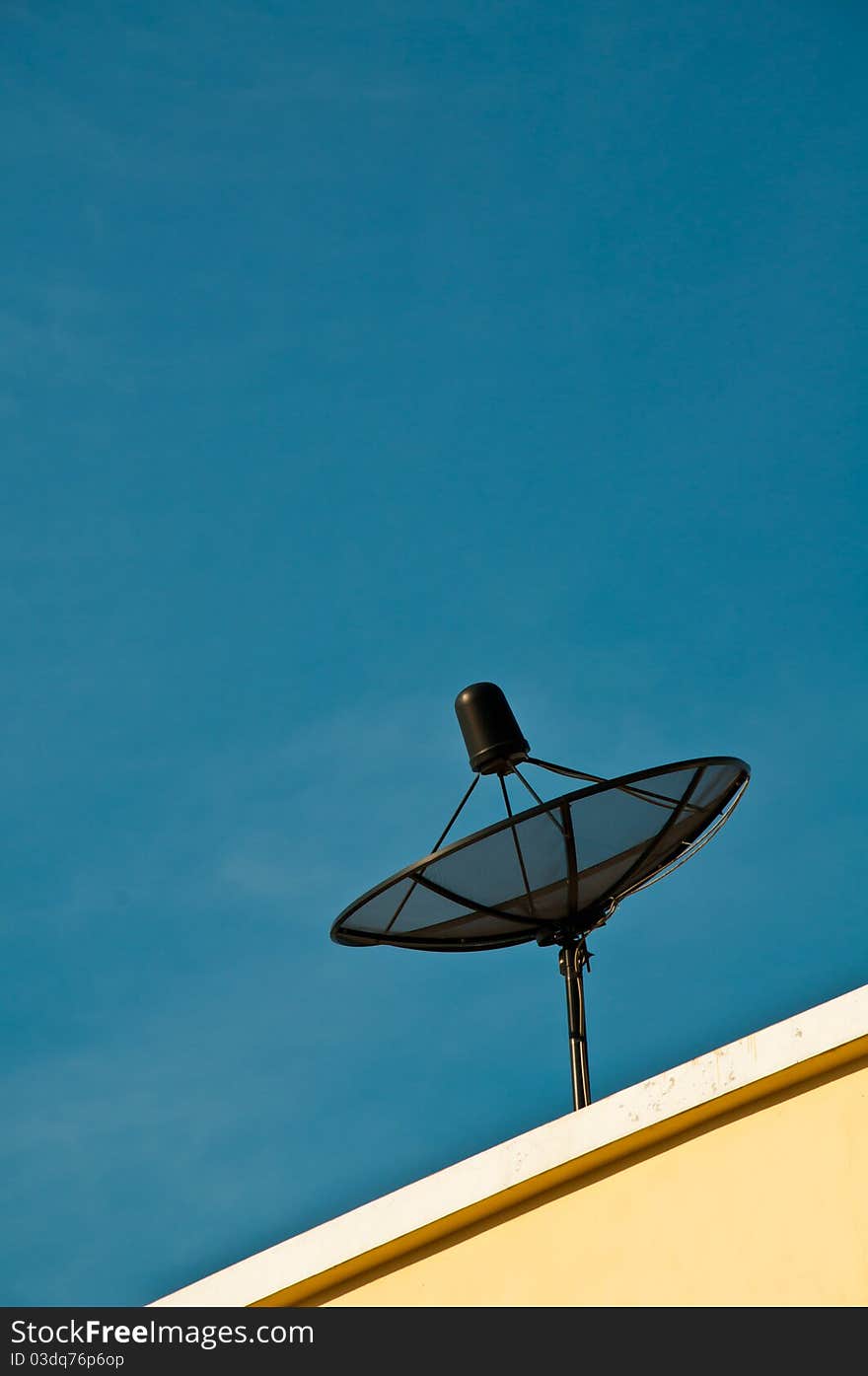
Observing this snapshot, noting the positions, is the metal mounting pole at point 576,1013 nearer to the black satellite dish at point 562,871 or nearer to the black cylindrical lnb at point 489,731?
the black satellite dish at point 562,871

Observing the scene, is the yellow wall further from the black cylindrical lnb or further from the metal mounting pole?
the black cylindrical lnb

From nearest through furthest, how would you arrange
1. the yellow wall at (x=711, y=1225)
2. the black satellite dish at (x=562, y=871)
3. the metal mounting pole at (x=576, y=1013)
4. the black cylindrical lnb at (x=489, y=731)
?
the yellow wall at (x=711, y=1225)
the metal mounting pole at (x=576, y=1013)
the black satellite dish at (x=562, y=871)
the black cylindrical lnb at (x=489, y=731)

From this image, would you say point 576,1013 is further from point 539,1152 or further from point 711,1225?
point 711,1225

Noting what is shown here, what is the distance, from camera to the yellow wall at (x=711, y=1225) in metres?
3.73

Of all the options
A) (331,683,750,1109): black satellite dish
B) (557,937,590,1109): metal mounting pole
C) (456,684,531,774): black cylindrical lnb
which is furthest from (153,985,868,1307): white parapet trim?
(456,684,531,774): black cylindrical lnb

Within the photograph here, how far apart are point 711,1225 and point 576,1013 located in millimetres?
2153

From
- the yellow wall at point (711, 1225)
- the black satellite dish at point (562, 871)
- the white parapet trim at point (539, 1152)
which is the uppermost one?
the black satellite dish at point (562, 871)

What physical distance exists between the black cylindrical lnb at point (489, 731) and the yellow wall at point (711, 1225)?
2.82 m

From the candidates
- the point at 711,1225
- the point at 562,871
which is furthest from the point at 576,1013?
the point at 711,1225

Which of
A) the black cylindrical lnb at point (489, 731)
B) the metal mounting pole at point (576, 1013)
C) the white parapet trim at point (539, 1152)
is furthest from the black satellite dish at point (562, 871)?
the white parapet trim at point (539, 1152)

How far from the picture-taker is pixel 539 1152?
13.9 feet

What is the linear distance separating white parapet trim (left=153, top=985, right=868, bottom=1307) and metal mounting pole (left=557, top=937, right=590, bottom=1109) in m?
1.32
